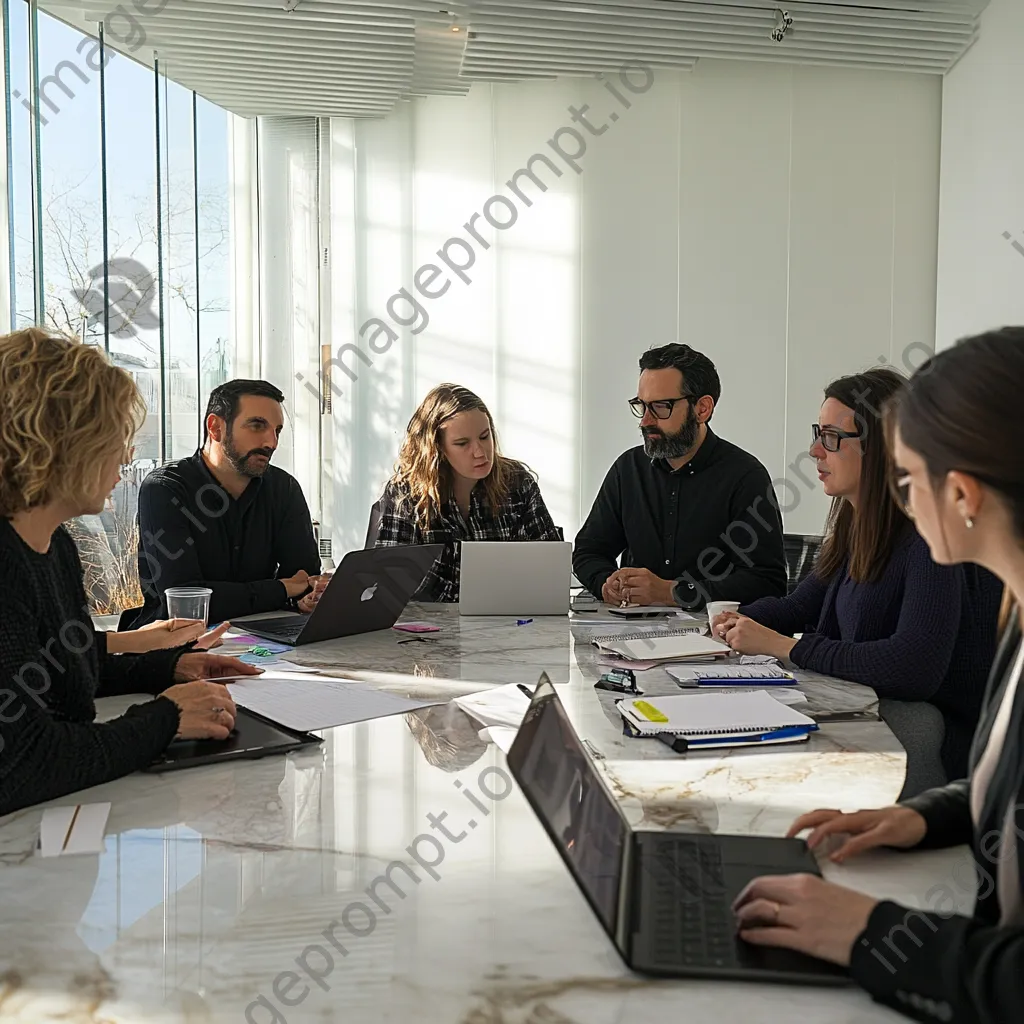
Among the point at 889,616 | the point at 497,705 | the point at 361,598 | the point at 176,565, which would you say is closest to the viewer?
the point at 497,705

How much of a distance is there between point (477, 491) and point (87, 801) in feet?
7.63

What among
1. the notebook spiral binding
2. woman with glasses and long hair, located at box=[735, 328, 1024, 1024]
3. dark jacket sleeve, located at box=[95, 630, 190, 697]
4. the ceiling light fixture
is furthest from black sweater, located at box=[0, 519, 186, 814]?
the ceiling light fixture

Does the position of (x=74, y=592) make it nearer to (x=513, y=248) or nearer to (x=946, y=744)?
(x=946, y=744)

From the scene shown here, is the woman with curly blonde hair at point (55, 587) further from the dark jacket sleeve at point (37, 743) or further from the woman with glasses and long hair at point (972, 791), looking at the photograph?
the woman with glasses and long hair at point (972, 791)

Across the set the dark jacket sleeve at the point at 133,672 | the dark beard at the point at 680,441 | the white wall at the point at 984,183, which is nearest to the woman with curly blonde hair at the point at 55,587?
the dark jacket sleeve at the point at 133,672

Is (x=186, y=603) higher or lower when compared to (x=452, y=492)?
lower

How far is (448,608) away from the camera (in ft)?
10.6

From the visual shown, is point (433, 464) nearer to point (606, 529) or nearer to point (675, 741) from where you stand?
point (606, 529)

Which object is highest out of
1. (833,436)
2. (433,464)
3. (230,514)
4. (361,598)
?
(833,436)

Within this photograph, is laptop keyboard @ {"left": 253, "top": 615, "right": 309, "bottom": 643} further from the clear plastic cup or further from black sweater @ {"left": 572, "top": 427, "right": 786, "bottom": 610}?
black sweater @ {"left": 572, "top": 427, "right": 786, "bottom": 610}

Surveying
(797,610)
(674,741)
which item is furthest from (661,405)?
(674,741)

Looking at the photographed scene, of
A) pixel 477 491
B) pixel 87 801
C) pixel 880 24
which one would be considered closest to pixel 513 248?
pixel 880 24

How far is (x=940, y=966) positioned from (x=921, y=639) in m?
1.31

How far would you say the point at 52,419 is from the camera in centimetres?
165
